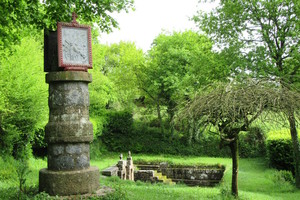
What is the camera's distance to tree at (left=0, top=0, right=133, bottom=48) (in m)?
8.95

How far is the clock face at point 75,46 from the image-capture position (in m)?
7.79

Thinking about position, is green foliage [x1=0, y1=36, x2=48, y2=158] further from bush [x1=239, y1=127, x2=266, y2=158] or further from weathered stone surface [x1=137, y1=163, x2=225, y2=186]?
Result: bush [x1=239, y1=127, x2=266, y2=158]

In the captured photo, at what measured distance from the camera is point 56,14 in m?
9.03

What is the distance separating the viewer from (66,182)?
727 cm

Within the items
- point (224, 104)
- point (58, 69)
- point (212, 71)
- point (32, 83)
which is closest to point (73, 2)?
point (58, 69)

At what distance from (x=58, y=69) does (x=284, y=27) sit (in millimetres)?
10494

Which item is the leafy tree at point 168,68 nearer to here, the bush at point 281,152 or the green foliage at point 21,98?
the bush at point 281,152

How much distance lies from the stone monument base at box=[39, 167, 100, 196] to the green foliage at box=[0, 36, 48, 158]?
24.8ft

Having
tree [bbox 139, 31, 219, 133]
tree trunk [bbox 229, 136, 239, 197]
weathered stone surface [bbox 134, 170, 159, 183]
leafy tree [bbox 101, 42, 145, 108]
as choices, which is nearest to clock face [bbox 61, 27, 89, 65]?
tree trunk [bbox 229, 136, 239, 197]

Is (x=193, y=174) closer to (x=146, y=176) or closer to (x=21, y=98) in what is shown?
(x=146, y=176)

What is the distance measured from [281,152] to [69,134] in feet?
47.6

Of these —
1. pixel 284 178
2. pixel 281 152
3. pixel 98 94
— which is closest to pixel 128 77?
pixel 98 94

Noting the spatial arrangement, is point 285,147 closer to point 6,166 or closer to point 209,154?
point 209,154

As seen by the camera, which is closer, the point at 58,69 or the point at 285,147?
the point at 58,69
